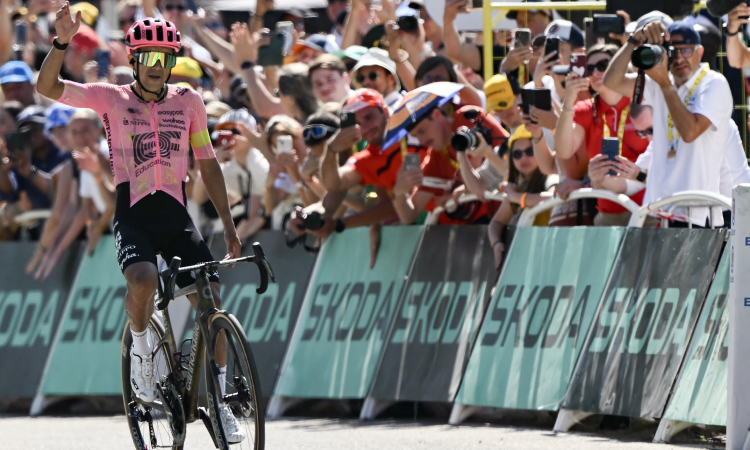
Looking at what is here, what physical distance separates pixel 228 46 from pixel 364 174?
4080 mm

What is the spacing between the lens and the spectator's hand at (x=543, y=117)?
888 centimetres

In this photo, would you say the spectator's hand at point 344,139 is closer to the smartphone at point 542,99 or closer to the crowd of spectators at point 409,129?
the crowd of spectators at point 409,129

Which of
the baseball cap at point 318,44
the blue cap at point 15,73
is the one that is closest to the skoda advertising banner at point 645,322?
the baseball cap at point 318,44

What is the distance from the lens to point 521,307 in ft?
28.9

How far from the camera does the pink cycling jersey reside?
7.31 metres

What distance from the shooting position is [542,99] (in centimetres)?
888

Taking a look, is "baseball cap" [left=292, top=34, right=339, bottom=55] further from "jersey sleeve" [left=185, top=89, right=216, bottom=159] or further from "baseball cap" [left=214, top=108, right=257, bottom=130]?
"jersey sleeve" [left=185, top=89, right=216, bottom=159]

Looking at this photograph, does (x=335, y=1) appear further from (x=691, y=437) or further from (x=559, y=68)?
(x=691, y=437)

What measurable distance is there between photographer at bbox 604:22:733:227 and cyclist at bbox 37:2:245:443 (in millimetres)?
2754

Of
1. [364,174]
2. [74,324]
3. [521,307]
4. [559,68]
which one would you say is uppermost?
[559,68]

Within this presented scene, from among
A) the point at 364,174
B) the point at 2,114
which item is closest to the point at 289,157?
the point at 364,174

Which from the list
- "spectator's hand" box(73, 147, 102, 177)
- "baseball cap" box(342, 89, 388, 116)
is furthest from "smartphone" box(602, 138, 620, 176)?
"spectator's hand" box(73, 147, 102, 177)

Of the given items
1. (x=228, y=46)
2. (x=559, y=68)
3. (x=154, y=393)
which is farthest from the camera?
(x=228, y=46)

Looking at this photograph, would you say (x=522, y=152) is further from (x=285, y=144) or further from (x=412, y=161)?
(x=285, y=144)
